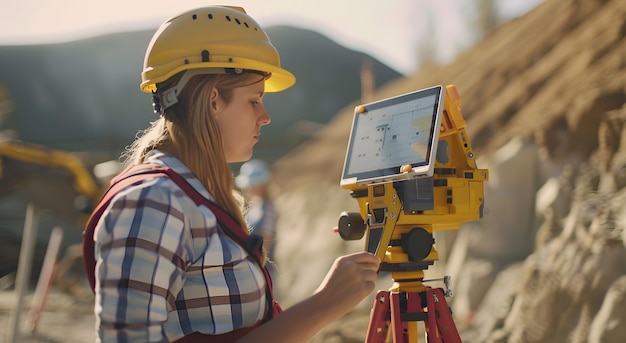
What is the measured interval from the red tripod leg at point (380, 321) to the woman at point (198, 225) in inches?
37.8

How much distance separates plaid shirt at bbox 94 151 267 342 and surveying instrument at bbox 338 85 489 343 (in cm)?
87

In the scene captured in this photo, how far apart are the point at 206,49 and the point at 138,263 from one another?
1.91 feet

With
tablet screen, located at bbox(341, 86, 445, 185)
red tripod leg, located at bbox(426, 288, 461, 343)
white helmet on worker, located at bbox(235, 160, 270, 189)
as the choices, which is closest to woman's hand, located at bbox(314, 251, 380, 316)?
tablet screen, located at bbox(341, 86, 445, 185)

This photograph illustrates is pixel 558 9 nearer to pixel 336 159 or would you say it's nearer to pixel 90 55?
pixel 336 159

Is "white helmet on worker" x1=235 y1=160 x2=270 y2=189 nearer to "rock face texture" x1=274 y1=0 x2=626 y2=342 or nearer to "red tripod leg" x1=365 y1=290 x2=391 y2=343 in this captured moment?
"rock face texture" x1=274 y1=0 x2=626 y2=342

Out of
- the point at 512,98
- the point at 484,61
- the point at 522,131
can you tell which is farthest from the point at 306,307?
the point at 484,61

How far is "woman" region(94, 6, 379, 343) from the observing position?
1.42 m

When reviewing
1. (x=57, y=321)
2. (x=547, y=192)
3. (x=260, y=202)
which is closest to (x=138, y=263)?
(x=260, y=202)

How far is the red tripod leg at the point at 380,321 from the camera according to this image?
8.71ft

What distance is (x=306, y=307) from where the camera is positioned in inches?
62.6

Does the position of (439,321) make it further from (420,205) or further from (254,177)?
(254,177)

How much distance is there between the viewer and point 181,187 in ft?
5.10

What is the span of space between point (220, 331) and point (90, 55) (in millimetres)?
54071

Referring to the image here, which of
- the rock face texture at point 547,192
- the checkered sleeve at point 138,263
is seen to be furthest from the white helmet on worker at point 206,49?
the rock face texture at point 547,192
